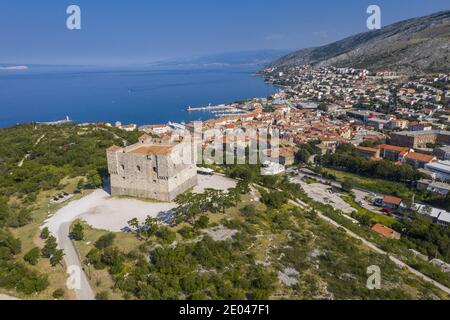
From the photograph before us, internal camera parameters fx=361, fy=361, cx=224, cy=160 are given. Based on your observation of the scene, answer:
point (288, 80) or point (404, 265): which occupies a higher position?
point (288, 80)

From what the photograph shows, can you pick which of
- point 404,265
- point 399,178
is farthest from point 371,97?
point 404,265

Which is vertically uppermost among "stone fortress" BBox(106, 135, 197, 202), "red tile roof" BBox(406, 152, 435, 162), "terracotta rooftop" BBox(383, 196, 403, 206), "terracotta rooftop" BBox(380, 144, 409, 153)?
"stone fortress" BBox(106, 135, 197, 202)

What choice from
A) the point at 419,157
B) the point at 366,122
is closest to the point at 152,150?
the point at 419,157

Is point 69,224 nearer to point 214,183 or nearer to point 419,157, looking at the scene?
point 214,183

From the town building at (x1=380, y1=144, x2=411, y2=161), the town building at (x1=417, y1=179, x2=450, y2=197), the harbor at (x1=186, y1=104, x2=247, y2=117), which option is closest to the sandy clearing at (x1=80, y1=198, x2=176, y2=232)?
the town building at (x1=417, y1=179, x2=450, y2=197)

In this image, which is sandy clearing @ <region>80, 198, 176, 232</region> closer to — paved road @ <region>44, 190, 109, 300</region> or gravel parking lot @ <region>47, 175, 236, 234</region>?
gravel parking lot @ <region>47, 175, 236, 234</region>

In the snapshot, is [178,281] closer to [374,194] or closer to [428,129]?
[374,194]

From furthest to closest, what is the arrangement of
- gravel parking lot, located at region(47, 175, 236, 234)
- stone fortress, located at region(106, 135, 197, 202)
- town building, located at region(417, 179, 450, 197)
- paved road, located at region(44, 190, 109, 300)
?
town building, located at region(417, 179, 450, 197) < stone fortress, located at region(106, 135, 197, 202) < gravel parking lot, located at region(47, 175, 236, 234) < paved road, located at region(44, 190, 109, 300)
